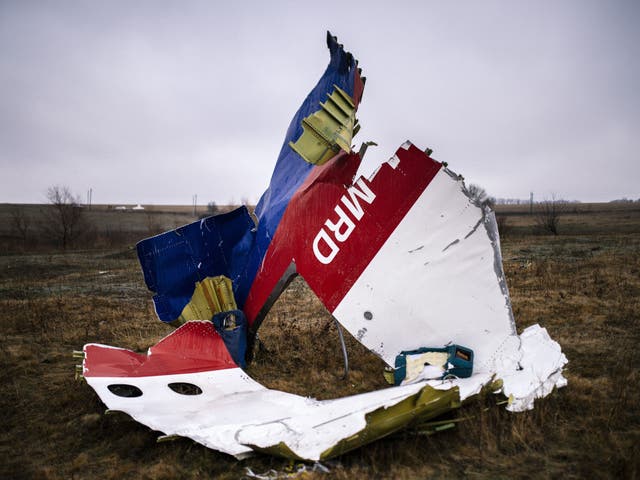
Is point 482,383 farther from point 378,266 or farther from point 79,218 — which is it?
point 79,218

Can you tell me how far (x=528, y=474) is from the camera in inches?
114

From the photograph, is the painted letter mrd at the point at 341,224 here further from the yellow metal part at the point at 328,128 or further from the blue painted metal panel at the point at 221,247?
the blue painted metal panel at the point at 221,247

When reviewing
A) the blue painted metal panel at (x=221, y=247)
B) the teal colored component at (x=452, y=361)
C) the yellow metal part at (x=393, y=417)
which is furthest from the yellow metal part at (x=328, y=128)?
the yellow metal part at (x=393, y=417)

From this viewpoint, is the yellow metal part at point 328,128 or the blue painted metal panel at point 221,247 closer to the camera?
the yellow metal part at point 328,128

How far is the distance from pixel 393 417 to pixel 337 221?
207 cm

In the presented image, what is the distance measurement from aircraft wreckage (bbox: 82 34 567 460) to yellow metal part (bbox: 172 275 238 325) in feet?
0.05

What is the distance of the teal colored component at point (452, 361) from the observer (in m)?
3.73

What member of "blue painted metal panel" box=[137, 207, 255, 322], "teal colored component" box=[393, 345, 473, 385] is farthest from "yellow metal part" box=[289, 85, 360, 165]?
"teal colored component" box=[393, 345, 473, 385]

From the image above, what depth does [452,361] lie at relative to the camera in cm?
379

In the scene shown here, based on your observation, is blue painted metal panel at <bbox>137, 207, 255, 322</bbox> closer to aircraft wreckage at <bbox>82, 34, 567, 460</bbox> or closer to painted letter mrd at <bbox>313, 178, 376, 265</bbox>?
aircraft wreckage at <bbox>82, 34, 567, 460</bbox>

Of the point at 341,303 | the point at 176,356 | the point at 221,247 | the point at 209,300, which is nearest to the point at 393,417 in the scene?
the point at 341,303

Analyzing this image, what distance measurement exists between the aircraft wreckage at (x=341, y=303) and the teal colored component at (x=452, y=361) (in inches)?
0.4

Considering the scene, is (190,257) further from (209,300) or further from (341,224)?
(341,224)

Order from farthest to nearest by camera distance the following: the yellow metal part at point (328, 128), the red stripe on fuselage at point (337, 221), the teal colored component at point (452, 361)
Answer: the yellow metal part at point (328, 128)
the red stripe on fuselage at point (337, 221)
the teal colored component at point (452, 361)
